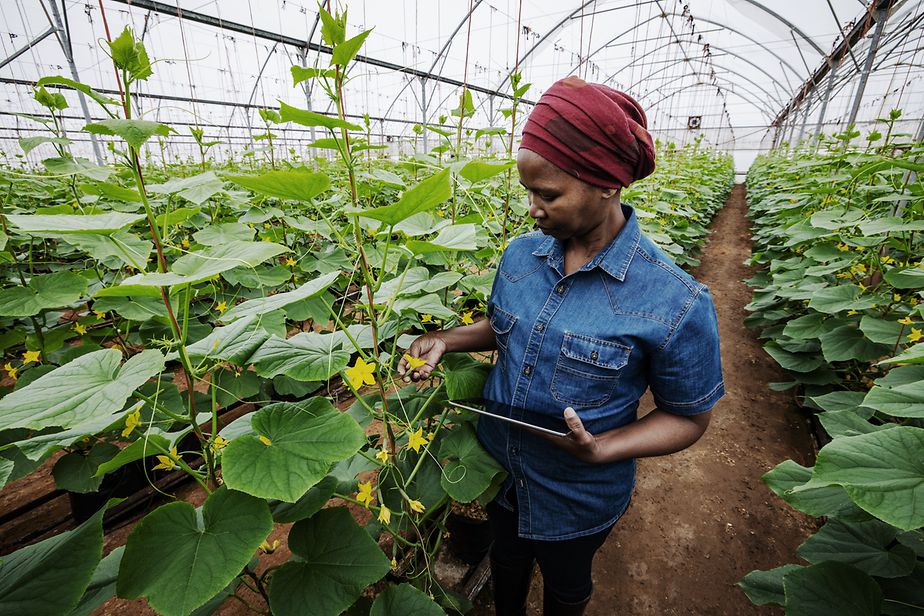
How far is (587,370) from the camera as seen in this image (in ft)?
3.75

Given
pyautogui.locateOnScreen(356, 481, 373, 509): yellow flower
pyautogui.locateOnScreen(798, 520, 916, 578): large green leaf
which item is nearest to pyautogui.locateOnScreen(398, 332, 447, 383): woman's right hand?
pyautogui.locateOnScreen(356, 481, 373, 509): yellow flower

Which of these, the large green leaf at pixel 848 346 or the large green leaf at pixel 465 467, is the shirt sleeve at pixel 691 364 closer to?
the large green leaf at pixel 465 467

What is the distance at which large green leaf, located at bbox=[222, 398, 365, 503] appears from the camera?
798 mm

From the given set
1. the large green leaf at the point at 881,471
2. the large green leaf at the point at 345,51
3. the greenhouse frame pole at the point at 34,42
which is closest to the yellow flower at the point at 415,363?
the large green leaf at the point at 345,51

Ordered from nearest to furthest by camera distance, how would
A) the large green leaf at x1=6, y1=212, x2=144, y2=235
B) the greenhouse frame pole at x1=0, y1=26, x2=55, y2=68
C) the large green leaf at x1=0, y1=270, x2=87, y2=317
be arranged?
the large green leaf at x1=6, y1=212, x2=144, y2=235, the large green leaf at x1=0, y1=270, x2=87, y2=317, the greenhouse frame pole at x1=0, y1=26, x2=55, y2=68

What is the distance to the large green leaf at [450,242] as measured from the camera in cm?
94

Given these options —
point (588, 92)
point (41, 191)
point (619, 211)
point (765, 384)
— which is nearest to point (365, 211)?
point (588, 92)

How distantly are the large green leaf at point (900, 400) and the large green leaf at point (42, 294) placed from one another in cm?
248

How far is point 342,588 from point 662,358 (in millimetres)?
941

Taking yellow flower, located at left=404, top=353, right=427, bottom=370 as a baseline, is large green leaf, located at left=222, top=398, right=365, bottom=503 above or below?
below

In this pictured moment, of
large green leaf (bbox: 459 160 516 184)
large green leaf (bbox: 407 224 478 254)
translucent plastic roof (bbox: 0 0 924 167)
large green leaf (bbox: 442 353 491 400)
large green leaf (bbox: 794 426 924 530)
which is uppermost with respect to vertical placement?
translucent plastic roof (bbox: 0 0 924 167)

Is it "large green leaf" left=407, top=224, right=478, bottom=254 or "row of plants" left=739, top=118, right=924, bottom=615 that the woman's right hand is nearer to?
"large green leaf" left=407, top=224, right=478, bottom=254

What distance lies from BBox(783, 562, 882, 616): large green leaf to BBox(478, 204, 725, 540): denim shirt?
0.44 metres

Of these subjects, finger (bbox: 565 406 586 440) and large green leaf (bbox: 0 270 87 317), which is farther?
large green leaf (bbox: 0 270 87 317)
